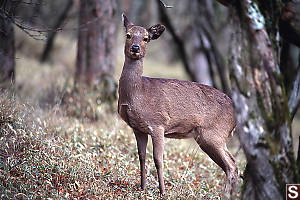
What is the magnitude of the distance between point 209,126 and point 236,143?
569 cm

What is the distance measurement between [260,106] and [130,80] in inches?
76.1

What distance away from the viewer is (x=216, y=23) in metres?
13.6

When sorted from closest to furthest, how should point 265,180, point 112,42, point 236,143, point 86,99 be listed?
point 265,180, point 86,99, point 112,42, point 236,143

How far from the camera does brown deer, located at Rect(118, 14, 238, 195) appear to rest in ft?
17.1

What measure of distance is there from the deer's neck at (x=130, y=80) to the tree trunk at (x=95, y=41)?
391cm

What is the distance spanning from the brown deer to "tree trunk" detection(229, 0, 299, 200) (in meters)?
1.39

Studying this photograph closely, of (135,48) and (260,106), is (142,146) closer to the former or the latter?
(135,48)

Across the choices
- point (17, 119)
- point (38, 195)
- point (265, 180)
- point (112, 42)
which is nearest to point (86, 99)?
point (112, 42)

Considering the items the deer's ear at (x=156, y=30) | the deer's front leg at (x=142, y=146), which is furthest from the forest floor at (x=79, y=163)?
the deer's ear at (x=156, y=30)

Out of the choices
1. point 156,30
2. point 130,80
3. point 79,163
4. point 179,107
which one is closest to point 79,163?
point 79,163

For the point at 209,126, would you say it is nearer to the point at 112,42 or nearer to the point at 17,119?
the point at 17,119

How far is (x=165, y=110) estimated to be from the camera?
5.39 metres

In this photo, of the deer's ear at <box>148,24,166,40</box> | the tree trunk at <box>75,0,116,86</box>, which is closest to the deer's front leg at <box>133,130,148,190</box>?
the deer's ear at <box>148,24,166,40</box>

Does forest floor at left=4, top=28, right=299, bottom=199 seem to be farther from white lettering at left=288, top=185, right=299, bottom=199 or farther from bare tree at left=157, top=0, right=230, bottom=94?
bare tree at left=157, top=0, right=230, bottom=94
